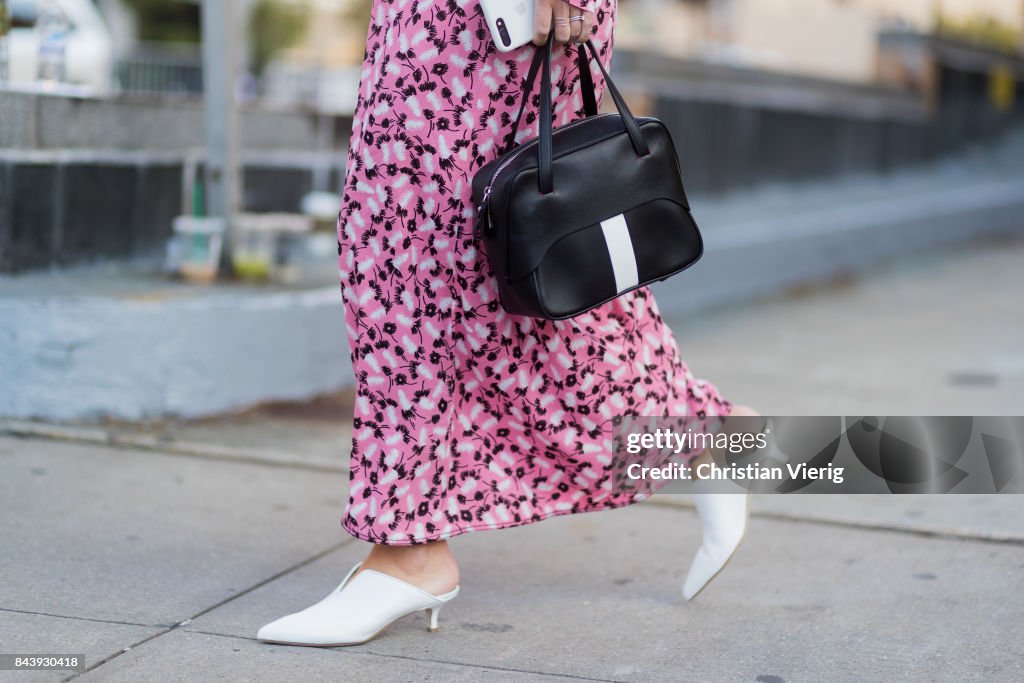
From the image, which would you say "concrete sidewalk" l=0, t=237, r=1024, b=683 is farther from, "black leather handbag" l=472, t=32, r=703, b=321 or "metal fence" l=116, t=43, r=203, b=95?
"metal fence" l=116, t=43, r=203, b=95

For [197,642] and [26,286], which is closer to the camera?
[197,642]

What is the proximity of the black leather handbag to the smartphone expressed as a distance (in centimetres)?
6

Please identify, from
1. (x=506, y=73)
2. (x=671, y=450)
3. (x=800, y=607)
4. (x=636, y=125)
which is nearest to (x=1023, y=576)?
(x=800, y=607)

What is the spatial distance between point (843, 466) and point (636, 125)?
6.01ft

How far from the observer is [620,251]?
2.33 meters

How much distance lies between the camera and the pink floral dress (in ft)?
7.69

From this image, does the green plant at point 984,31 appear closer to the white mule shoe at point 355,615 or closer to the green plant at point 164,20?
the white mule shoe at point 355,615

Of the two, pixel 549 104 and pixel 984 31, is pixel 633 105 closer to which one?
pixel 549 104

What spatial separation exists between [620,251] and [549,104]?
29cm

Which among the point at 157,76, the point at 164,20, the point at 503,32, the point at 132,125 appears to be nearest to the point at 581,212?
the point at 503,32

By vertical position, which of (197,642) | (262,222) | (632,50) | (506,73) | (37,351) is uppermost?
(632,50)

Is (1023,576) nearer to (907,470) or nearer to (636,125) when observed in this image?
(907,470)

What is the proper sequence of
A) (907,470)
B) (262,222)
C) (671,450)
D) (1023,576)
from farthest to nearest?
(262,222)
(907,470)
(1023,576)
(671,450)

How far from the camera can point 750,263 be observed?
7.63 meters
